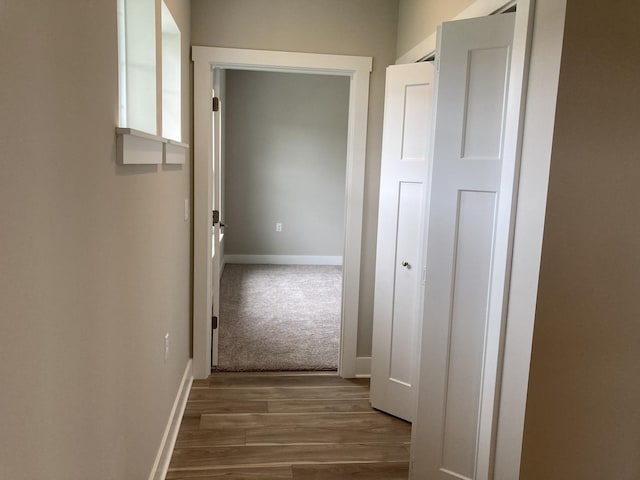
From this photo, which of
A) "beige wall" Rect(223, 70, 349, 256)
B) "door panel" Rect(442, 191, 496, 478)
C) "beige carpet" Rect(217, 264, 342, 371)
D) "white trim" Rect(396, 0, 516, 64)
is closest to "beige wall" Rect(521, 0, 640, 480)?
"door panel" Rect(442, 191, 496, 478)

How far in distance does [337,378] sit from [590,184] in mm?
2155

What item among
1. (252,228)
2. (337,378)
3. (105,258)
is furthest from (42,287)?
(252,228)

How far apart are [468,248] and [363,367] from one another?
161 centimetres

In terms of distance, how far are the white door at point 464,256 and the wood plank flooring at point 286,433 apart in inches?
16.3

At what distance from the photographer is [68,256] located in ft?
3.35

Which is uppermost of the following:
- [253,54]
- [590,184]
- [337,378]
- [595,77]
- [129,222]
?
[253,54]

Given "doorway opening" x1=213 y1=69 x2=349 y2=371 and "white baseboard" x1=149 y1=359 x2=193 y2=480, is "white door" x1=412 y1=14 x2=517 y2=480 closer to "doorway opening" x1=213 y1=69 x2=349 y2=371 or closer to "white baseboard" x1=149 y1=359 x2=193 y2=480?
"white baseboard" x1=149 y1=359 x2=193 y2=480

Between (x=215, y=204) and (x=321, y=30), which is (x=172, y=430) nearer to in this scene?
(x=215, y=204)

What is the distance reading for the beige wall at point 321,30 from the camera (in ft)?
9.29

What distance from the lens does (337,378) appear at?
10.6 feet

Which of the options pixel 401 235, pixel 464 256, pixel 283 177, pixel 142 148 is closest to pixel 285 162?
pixel 283 177

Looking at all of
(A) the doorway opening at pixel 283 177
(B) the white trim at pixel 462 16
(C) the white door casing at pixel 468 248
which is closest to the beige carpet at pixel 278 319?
(A) the doorway opening at pixel 283 177

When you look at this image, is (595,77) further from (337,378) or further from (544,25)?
(337,378)

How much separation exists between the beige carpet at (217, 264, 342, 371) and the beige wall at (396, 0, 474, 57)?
2106 millimetres
